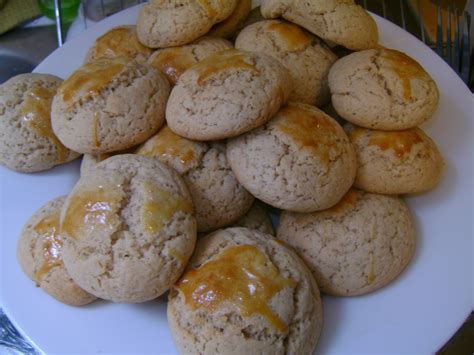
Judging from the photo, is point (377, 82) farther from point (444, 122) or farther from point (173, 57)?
point (173, 57)

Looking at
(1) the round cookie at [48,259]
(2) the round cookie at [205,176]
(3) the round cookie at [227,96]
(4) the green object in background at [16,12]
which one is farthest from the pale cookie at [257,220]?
(4) the green object in background at [16,12]

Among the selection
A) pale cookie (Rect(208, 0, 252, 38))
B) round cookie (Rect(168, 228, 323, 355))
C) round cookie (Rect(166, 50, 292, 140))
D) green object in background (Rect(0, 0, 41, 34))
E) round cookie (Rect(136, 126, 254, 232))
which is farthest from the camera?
green object in background (Rect(0, 0, 41, 34))

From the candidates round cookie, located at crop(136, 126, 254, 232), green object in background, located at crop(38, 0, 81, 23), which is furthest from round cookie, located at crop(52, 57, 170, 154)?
green object in background, located at crop(38, 0, 81, 23)

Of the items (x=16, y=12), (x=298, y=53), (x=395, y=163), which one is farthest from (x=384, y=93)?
(x=16, y=12)

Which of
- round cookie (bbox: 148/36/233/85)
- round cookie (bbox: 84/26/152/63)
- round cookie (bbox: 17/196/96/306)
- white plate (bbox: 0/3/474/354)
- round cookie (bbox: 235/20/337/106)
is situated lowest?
white plate (bbox: 0/3/474/354)

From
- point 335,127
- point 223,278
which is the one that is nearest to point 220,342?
point 223,278

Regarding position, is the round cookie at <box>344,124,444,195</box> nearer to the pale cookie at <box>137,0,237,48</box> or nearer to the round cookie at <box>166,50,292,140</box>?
the round cookie at <box>166,50,292,140</box>

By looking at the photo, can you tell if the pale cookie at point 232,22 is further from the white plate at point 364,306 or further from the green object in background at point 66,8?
the green object in background at point 66,8
